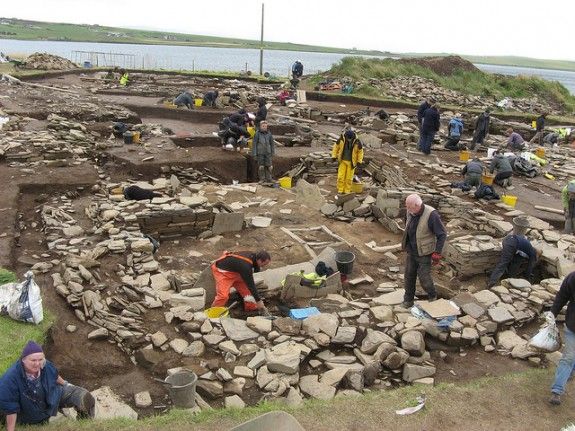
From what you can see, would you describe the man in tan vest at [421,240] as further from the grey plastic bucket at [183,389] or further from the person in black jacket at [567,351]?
the grey plastic bucket at [183,389]

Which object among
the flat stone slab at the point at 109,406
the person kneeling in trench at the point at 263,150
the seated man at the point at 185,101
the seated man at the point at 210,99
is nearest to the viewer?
the flat stone slab at the point at 109,406

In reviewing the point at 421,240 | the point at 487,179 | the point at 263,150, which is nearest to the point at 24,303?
the point at 421,240

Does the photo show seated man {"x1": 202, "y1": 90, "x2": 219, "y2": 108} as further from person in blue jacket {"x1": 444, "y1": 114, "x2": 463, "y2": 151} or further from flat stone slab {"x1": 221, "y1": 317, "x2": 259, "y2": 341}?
flat stone slab {"x1": 221, "y1": 317, "x2": 259, "y2": 341}

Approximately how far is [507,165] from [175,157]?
9708mm

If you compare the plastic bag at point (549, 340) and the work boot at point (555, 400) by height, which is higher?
the plastic bag at point (549, 340)

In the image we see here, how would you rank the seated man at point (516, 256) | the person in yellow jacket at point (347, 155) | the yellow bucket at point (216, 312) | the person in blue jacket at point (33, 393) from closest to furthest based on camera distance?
the person in blue jacket at point (33, 393)
the yellow bucket at point (216, 312)
the seated man at point (516, 256)
the person in yellow jacket at point (347, 155)

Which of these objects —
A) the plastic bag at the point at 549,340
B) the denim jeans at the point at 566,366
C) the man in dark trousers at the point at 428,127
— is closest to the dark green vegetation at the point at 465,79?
the man in dark trousers at the point at 428,127

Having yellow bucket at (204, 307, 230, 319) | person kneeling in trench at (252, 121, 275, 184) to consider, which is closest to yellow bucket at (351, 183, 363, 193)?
person kneeling in trench at (252, 121, 275, 184)

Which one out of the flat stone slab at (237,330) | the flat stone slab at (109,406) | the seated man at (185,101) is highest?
the seated man at (185,101)

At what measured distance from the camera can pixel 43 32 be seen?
120 m

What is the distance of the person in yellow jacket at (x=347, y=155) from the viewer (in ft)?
40.5

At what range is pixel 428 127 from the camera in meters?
16.3

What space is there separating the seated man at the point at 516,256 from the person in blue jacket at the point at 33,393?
7028 mm

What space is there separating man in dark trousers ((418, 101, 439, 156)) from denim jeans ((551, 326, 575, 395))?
1192 cm
